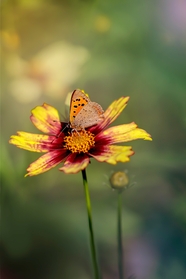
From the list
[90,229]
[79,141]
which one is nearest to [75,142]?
[79,141]

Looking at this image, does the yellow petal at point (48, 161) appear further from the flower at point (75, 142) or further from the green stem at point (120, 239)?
the green stem at point (120, 239)

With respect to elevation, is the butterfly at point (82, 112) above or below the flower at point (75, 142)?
above

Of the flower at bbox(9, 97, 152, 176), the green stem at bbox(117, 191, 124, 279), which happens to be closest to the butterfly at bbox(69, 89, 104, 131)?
the flower at bbox(9, 97, 152, 176)

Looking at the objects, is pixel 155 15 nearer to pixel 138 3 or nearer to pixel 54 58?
pixel 138 3

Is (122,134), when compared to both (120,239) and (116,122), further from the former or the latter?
(120,239)

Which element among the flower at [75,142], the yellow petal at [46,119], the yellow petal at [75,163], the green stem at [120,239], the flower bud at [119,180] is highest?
the yellow petal at [46,119]

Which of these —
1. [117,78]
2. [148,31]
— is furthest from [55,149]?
[148,31]

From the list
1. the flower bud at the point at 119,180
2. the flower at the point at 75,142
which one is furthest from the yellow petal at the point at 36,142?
the flower bud at the point at 119,180

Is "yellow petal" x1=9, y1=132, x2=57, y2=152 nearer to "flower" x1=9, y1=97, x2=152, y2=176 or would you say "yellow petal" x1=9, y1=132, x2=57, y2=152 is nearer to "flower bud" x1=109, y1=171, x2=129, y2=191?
"flower" x1=9, y1=97, x2=152, y2=176
